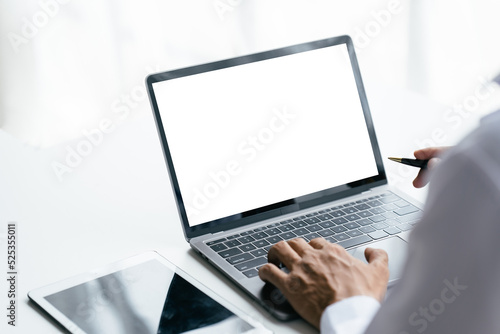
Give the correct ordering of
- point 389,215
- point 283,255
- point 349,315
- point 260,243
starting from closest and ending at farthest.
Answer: point 349,315 → point 283,255 → point 260,243 → point 389,215

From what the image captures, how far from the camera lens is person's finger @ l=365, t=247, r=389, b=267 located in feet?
3.28

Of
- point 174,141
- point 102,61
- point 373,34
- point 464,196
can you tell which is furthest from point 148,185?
point 373,34

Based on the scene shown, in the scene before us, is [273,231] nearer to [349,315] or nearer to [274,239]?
[274,239]

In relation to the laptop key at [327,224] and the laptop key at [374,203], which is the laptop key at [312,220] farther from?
the laptop key at [374,203]

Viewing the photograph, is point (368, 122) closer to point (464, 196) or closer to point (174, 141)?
point (174, 141)

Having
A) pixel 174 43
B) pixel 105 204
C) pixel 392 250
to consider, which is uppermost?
pixel 174 43

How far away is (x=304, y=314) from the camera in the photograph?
0.93m

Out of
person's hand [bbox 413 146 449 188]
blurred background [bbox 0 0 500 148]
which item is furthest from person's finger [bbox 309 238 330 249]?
blurred background [bbox 0 0 500 148]

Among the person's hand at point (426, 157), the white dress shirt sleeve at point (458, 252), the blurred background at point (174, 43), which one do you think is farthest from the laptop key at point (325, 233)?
the blurred background at point (174, 43)

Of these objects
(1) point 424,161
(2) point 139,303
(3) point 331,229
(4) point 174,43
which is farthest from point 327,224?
(4) point 174,43

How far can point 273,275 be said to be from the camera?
0.98 metres

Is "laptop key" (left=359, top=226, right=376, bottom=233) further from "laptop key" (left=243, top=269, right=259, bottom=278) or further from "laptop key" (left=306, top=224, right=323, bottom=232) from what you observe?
"laptop key" (left=243, top=269, right=259, bottom=278)

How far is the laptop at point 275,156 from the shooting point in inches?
45.6

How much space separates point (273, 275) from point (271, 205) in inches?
10.4
